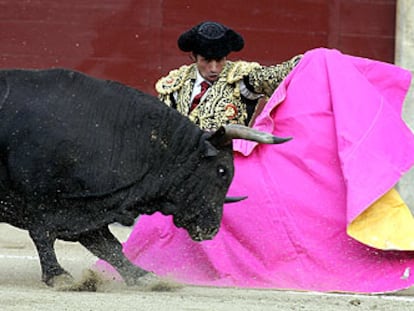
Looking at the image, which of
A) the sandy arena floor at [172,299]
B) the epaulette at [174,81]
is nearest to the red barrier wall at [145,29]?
the epaulette at [174,81]

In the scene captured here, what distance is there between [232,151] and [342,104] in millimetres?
676

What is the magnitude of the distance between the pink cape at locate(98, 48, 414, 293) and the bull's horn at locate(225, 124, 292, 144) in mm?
463

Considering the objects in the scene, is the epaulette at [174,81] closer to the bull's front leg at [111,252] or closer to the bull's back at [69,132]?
the bull's back at [69,132]

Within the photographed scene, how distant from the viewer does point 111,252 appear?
6.39 m

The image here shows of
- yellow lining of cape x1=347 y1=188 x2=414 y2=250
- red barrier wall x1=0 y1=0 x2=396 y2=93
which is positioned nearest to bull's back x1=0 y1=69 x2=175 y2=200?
yellow lining of cape x1=347 y1=188 x2=414 y2=250

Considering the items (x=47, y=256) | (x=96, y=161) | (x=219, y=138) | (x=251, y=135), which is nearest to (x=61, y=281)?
(x=47, y=256)

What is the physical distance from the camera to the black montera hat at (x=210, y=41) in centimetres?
673

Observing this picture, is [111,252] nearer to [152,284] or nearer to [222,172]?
[152,284]

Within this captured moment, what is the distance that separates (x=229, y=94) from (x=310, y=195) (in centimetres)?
61

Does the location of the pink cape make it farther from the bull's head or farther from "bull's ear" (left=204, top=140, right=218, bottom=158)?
"bull's ear" (left=204, top=140, right=218, bottom=158)

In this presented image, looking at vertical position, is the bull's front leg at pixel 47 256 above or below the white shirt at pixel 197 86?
below

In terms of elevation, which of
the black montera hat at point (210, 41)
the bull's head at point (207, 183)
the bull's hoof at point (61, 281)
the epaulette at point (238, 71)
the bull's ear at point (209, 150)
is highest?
the black montera hat at point (210, 41)

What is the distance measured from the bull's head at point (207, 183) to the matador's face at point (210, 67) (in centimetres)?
65

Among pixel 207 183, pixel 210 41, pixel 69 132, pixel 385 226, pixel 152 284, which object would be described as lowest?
pixel 152 284
